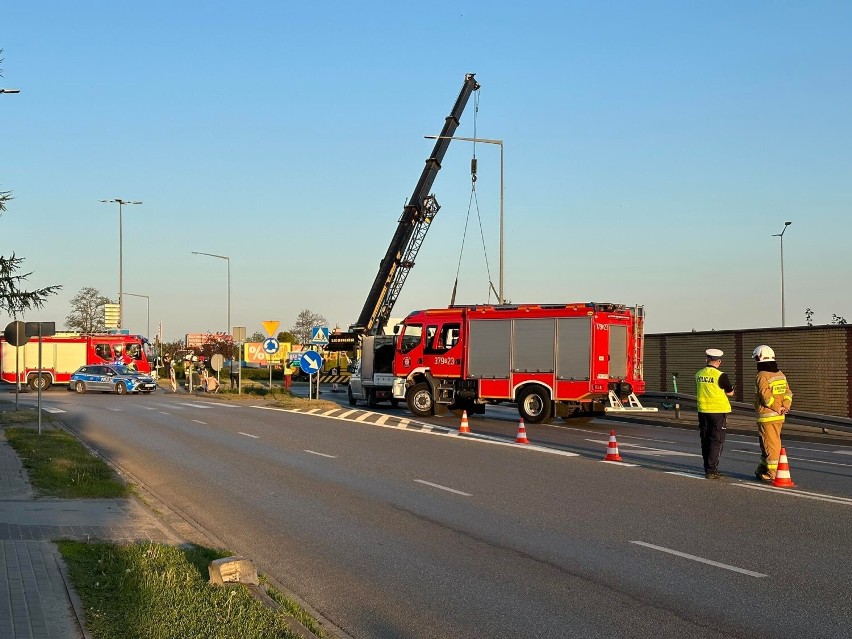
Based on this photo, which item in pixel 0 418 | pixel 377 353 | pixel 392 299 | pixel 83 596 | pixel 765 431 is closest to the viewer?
pixel 83 596

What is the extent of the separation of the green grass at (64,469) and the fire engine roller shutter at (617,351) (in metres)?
14.1

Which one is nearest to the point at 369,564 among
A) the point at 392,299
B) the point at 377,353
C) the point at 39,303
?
the point at 39,303

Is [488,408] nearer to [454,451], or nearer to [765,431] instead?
[454,451]

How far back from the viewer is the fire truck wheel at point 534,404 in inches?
1119

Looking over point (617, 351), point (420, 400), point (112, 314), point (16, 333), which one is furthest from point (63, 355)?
point (617, 351)

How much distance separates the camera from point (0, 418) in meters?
27.1

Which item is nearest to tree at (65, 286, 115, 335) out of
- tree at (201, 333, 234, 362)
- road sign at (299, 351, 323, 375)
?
tree at (201, 333, 234, 362)

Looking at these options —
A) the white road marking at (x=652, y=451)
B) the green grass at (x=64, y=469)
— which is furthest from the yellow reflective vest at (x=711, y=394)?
the green grass at (x=64, y=469)

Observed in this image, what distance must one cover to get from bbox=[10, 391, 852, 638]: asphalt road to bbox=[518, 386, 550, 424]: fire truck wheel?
722cm

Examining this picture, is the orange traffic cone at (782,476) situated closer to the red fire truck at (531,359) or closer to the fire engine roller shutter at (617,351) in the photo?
the red fire truck at (531,359)

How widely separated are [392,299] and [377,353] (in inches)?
303

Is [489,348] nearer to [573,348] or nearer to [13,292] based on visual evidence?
[573,348]

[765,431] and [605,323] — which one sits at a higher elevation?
[605,323]

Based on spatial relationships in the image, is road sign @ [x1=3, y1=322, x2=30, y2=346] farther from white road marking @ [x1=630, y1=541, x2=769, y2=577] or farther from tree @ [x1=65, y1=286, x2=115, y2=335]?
tree @ [x1=65, y1=286, x2=115, y2=335]
